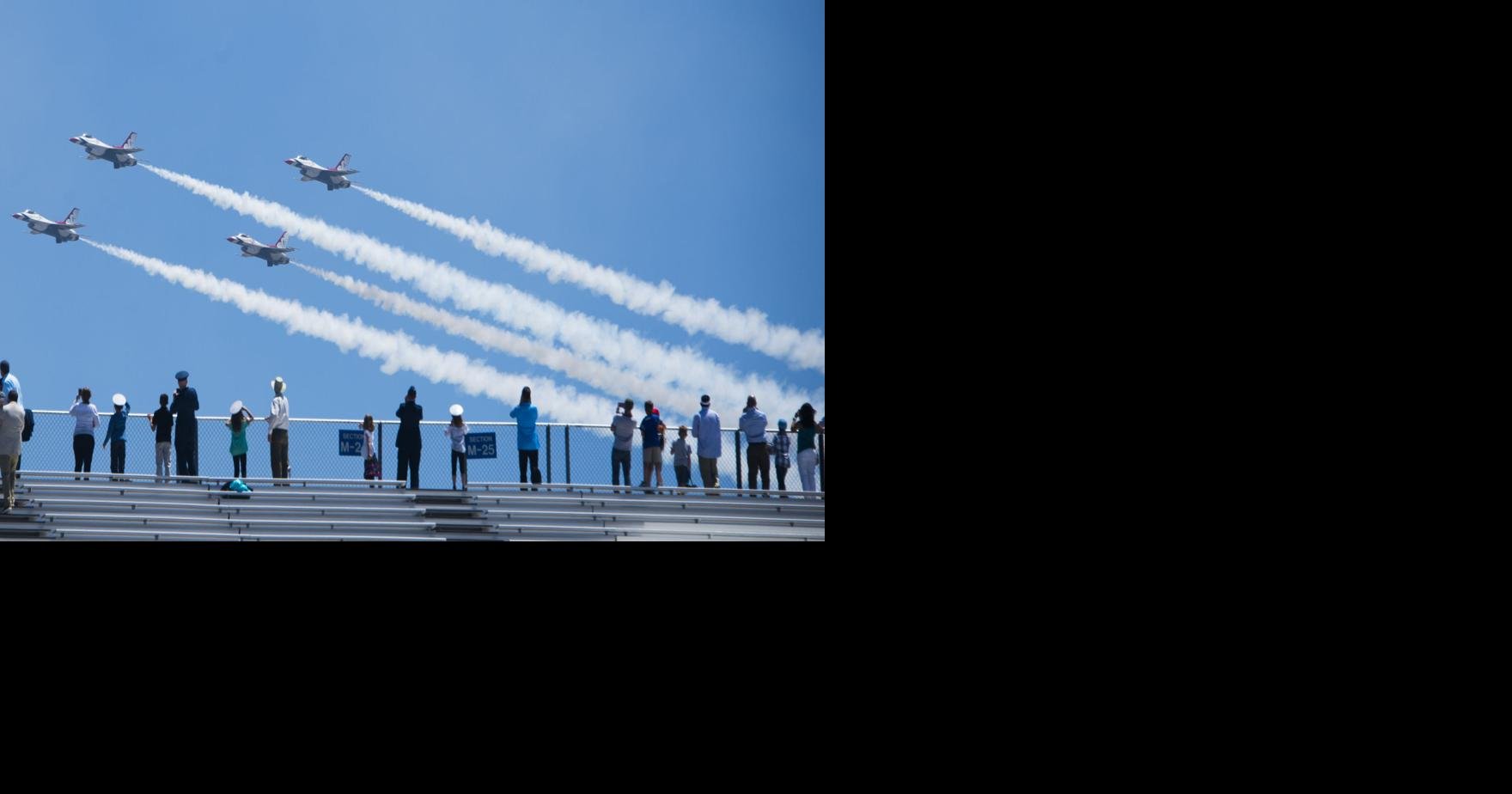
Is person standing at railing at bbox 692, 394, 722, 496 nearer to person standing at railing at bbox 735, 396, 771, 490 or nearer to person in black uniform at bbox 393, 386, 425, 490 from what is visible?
person standing at railing at bbox 735, 396, 771, 490

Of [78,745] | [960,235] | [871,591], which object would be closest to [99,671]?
[78,745]

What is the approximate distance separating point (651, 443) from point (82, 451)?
444cm

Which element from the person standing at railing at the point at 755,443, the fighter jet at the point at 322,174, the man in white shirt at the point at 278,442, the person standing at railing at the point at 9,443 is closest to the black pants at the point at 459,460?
the man in white shirt at the point at 278,442

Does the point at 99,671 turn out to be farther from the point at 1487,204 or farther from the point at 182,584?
the point at 1487,204

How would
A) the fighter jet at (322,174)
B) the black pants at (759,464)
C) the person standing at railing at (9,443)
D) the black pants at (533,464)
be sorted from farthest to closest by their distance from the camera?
the fighter jet at (322,174) → the black pants at (759,464) → the black pants at (533,464) → the person standing at railing at (9,443)

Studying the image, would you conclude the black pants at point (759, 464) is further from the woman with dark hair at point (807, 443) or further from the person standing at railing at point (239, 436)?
the person standing at railing at point (239, 436)

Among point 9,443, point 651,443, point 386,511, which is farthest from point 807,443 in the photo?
point 9,443

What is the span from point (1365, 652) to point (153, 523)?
8322mm

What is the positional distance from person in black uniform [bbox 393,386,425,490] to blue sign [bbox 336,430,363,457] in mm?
342

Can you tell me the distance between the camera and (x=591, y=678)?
6.96 m

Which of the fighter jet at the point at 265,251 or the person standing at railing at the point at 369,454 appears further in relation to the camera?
the fighter jet at the point at 265,251

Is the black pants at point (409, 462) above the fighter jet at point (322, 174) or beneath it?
beneath

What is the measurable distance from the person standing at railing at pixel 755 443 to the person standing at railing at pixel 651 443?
70cm

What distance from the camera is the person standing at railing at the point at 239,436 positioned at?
12.9 meters
